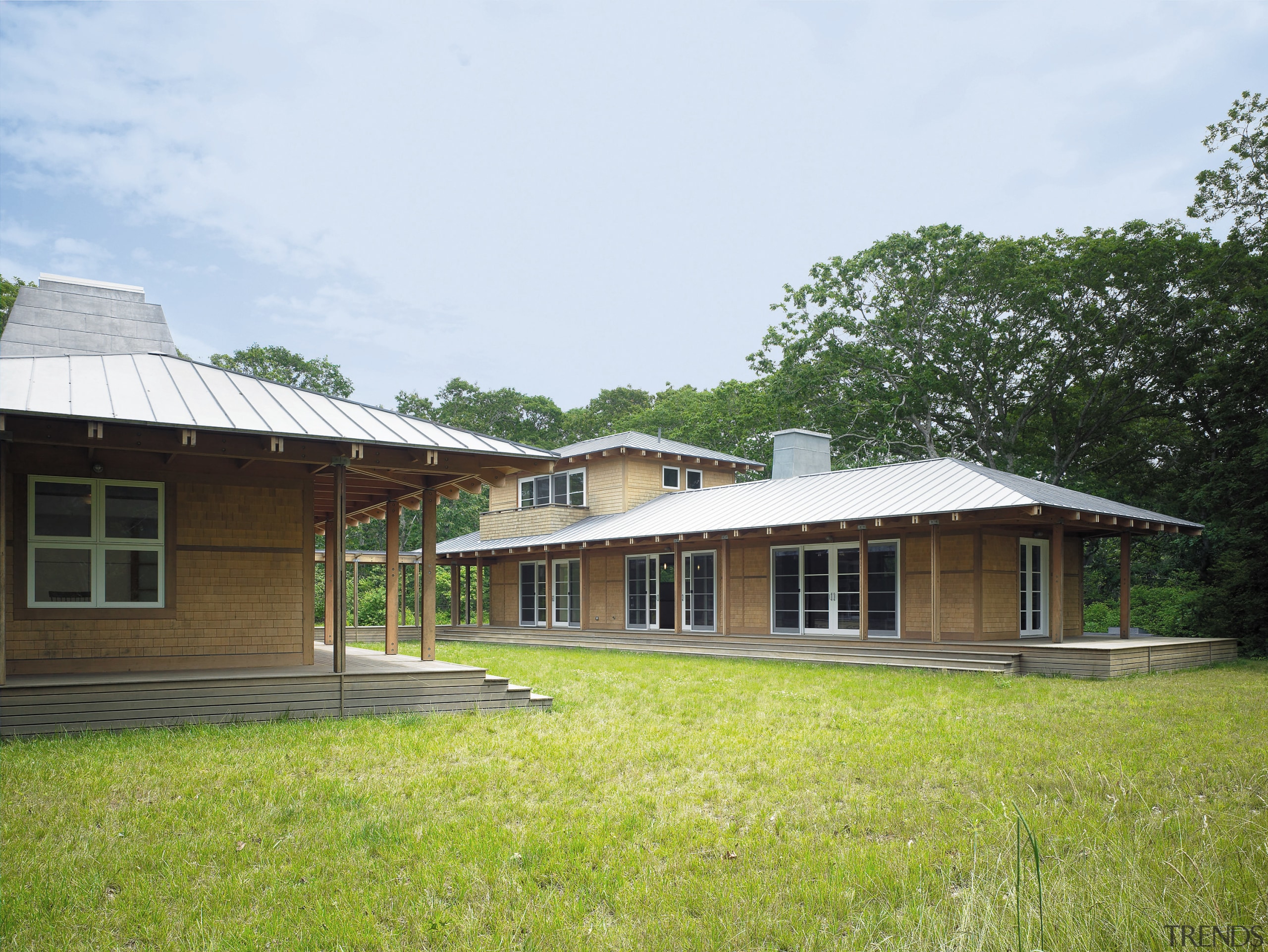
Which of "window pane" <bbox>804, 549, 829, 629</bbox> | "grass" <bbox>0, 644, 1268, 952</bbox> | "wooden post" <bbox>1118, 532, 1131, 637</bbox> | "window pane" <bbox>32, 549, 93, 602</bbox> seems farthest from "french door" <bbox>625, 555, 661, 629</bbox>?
"window pane" <bbox>32, 549, 93, 602</bbox>

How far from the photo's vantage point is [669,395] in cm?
4559

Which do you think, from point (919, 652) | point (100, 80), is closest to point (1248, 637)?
point (919, 652)

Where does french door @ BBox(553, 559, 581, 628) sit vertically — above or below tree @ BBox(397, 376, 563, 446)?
below

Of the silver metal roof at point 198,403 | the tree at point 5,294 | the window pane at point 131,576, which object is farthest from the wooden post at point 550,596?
the tree at point 5,294

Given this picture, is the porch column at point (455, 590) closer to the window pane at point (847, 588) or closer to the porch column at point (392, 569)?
the porch column at point (392, 569)

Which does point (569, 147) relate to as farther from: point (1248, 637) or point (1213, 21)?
point (1248, 637)

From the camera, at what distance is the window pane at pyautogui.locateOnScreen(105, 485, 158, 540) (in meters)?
9.28

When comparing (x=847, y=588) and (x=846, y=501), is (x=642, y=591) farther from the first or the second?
(x=846, y=501)

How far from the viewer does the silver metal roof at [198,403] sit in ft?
25.7

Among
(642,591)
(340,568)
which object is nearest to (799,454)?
(642,591)

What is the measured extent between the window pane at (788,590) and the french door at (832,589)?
1 centimetres

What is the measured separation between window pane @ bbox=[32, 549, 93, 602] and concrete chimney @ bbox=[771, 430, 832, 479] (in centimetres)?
1535

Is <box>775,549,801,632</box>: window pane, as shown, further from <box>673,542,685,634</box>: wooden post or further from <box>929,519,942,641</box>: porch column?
<box>929,519,942,641</box>: porch column

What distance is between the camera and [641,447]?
77.7ft
